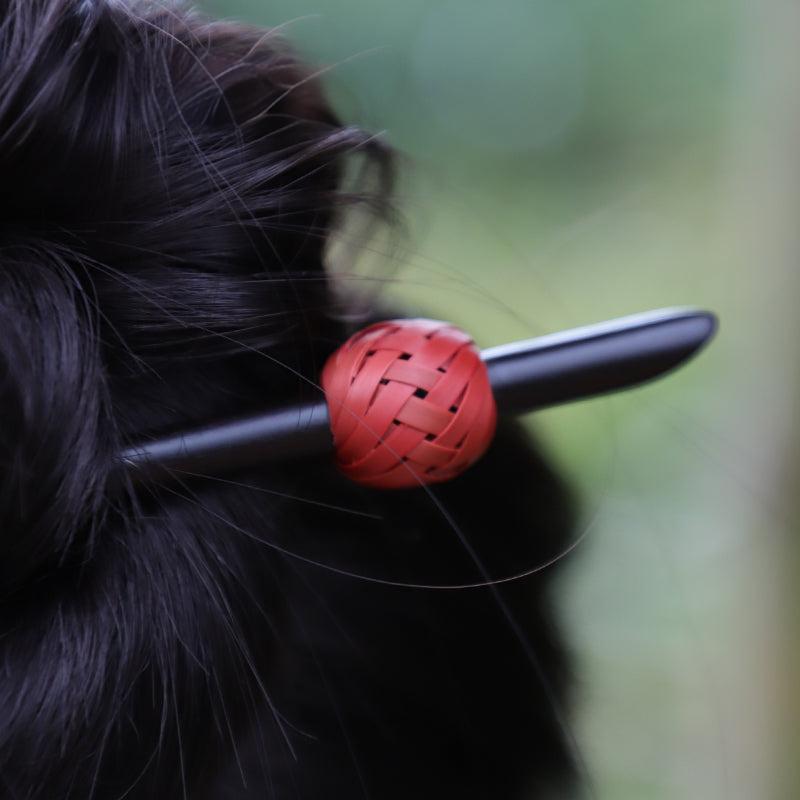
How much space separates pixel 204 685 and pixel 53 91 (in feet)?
0.69

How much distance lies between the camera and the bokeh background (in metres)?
0.91

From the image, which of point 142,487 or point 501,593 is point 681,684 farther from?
point 142,487

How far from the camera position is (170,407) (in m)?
0.32

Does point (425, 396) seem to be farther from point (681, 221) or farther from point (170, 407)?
point (681, 221)

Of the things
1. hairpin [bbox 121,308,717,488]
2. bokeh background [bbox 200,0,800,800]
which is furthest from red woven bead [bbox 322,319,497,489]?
bokeh background [bbox 200,0,800,800]

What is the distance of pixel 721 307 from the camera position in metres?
1.07

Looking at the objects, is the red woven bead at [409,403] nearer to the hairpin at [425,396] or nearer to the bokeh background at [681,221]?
the hairpin at [425,396]

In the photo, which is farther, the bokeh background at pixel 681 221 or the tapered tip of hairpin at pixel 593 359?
the bokeh background at pixel 681 221

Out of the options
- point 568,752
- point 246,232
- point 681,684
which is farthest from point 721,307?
point 246,232

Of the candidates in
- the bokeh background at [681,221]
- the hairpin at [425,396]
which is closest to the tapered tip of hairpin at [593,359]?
the hairpin at [425,396]

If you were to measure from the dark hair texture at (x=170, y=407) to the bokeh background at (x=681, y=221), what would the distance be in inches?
19.5

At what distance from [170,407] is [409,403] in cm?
9

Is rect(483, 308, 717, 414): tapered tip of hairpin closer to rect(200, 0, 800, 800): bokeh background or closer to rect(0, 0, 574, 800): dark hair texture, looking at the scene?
rect(0, 0, 574, 800): dark hair texture

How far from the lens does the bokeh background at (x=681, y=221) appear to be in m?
0.91
